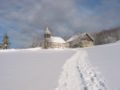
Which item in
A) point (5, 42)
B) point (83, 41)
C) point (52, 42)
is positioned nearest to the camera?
point (83, 41)

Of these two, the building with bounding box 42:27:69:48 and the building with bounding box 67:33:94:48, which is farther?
the building with bounding box 42:27:69:48

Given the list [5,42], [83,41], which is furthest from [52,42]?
[5,42]

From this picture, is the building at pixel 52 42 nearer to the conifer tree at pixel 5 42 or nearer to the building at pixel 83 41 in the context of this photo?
the building at pixel 83 41

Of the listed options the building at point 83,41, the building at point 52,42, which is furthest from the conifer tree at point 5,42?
the building at point 83,41

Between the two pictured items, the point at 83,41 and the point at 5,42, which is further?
the point at 5,42

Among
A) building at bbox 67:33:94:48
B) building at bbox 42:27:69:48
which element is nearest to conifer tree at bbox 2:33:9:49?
building at bbox 42:27:69:48

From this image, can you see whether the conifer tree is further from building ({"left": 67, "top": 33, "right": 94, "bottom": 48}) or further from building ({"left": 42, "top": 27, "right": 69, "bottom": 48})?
building ({"left": 67, "top": 33, "right": 94, "bottom": 48})

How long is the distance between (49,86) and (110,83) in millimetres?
2172

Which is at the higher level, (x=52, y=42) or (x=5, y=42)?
(x=5, y=42)

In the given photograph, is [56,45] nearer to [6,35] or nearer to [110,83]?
[6,35]

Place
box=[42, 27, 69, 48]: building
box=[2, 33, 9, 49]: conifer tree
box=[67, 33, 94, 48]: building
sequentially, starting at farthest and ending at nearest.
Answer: box=[2, 33, 9, 49]: conifer tree → box=[42, 27, 69, 48]: building → box=[67, 33, 94, 48]: building

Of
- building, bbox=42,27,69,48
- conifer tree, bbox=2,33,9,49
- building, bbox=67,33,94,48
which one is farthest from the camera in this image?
conifer tree, bbox=2,33,9,49

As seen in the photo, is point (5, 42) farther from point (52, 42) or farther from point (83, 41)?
point (83, 41)

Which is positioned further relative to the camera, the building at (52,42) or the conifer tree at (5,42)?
the conifer tree at (5,42)
